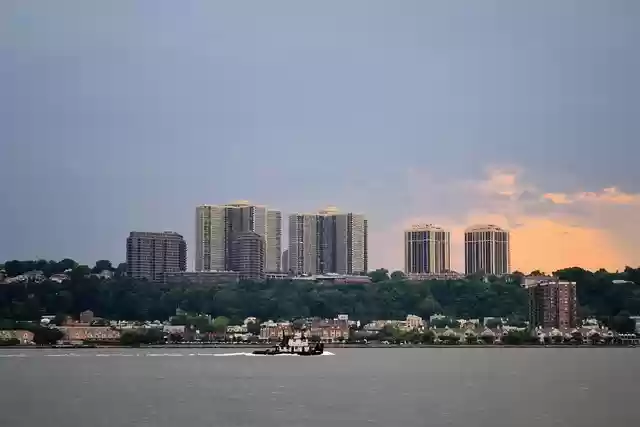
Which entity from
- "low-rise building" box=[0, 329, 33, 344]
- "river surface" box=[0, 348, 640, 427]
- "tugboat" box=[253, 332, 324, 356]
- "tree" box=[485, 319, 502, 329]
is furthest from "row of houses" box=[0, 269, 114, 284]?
"river surface" box=[0, 348, 640, 427]

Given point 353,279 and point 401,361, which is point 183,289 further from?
point 401,361

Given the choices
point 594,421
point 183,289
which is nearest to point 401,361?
point 594,421

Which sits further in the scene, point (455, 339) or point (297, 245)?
point (297, 245)

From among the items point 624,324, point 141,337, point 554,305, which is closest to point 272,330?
point 141,337

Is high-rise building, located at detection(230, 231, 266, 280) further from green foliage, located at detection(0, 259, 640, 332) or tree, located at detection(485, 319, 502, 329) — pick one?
tree, located at detection(485, 319, 502, 329)

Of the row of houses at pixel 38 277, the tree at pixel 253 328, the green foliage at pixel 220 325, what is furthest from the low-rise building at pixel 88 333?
the row of houses at pixel 38 277

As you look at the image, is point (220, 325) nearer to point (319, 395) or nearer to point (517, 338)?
point (517, 338)

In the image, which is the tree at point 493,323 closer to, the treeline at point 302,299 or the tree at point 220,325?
the treeline at point 302,299
